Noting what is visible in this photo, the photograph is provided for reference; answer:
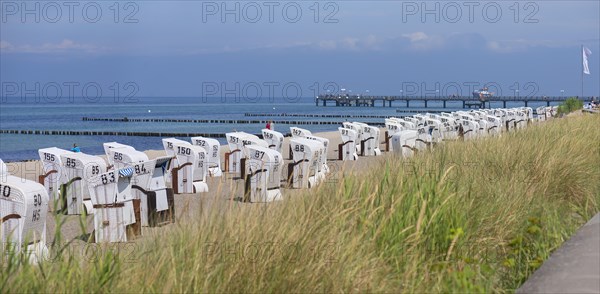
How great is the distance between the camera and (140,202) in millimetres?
12562

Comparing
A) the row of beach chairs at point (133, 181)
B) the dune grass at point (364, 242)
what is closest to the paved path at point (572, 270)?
the dune grass at point (364, 242)

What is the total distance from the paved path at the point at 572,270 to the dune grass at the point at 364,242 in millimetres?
406

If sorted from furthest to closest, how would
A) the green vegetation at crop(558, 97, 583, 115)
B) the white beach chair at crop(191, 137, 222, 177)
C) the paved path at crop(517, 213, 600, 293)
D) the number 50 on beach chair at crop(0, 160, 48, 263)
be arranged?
the green vegetation at crop(558, 97, 583, 115) → the white beach chair at crop(191, 137, 222, 177) → the number 50 on beach chair at crop(0, 160, 48, 263) → the paved path at crop(517, 213, 600, 293)

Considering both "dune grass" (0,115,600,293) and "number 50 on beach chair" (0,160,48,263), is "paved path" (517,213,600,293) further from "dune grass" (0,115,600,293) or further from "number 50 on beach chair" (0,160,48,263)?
"number 50 on beach chair" (0,160,48,263)

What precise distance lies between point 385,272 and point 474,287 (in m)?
0.67

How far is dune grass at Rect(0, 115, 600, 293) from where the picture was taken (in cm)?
564

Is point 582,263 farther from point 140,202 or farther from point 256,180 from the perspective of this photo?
point 256,180

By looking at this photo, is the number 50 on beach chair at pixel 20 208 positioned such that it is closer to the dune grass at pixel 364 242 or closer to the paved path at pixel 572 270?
the dune grass at pixel 364 242

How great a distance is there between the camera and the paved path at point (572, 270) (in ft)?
21.6

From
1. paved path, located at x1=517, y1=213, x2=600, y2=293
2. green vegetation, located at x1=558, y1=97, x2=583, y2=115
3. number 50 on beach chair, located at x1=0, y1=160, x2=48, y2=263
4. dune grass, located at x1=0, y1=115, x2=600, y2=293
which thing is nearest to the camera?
dune grass, located at x1=0, y1=115, x2=600, y2=293

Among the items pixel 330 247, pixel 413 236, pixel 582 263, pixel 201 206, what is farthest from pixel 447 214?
pixel 201 206

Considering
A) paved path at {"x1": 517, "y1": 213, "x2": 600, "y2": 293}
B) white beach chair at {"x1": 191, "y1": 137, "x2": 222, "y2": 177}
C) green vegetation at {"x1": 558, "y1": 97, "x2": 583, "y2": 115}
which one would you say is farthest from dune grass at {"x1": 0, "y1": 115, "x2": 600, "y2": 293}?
green vegetation at {"x1": 558, "y1": 97, "x2": 583, "y2": 115}

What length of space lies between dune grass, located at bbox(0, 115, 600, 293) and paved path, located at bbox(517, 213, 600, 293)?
1.33 ft

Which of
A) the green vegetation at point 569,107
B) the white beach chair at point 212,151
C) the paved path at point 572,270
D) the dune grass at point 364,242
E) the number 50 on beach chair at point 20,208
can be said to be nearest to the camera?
the dune grass at point 364,242
